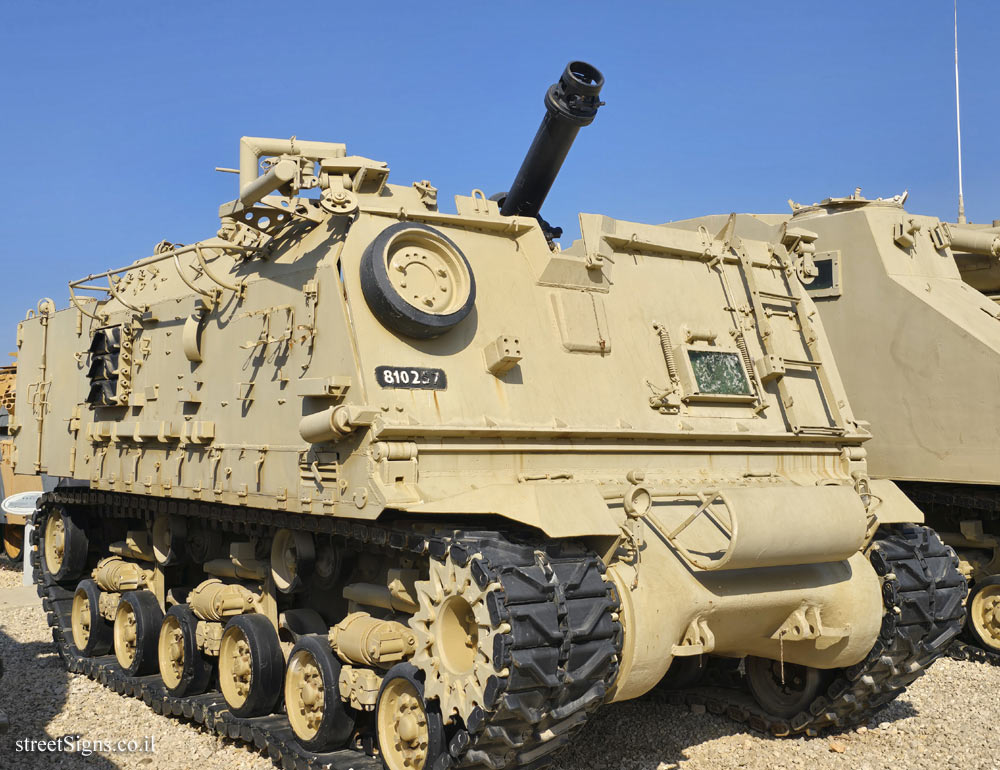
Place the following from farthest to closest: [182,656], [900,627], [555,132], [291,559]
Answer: [182,656] < [555,132] < [291,559] < [900,627]

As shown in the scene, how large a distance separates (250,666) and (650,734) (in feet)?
10.5

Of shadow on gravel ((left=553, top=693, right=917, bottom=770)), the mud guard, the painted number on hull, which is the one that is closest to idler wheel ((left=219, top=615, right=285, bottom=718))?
shadow on gravel ((left=553, top=693, right=917, bottom=770))

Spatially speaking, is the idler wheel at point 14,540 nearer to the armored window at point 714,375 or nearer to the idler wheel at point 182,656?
the idler wheel at point 182,656

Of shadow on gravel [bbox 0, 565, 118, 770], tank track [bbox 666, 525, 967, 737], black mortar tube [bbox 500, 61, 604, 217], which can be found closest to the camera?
tank track [bbox 666, 525, 967, 737]

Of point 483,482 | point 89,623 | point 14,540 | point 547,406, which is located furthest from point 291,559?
point 14,540

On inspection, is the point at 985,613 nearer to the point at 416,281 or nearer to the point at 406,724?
the point at 406,724

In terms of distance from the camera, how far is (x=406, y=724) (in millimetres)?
6453

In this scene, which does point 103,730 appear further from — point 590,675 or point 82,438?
point 590,675

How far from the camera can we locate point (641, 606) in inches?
250

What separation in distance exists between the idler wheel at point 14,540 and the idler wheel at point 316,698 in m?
13.6

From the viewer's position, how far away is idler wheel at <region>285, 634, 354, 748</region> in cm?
734

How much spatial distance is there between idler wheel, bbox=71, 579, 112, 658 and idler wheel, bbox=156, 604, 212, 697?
126 centimetres

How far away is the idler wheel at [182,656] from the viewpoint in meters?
8.97

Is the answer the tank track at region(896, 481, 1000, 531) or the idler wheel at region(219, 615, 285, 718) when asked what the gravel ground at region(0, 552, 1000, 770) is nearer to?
the idler wheel at region(219, 615, 285, 718)
